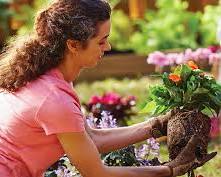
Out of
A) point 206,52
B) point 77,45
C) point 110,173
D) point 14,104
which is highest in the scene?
point 77,45

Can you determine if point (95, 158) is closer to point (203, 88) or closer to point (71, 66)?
point (71, 66)

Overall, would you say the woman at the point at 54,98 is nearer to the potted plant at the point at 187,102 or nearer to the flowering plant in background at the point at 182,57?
the potted plant at the point at 187,102

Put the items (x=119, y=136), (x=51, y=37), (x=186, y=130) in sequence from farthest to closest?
(x=119, y=136), (x=186, y=130), (x=51, y=37)

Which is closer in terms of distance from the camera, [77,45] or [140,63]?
[77,45]

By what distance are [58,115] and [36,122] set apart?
0.13 m

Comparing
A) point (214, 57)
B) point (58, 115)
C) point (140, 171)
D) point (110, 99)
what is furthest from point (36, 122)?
point (214, 57)

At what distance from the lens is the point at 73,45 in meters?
3.40

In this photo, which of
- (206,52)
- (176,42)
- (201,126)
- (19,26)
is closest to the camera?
(201,126)

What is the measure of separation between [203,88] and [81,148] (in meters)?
0.67

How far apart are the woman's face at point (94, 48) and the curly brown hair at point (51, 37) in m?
0.02

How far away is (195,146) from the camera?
11.6 feet

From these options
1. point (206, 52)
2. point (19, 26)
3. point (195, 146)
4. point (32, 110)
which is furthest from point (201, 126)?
point (19, 26)

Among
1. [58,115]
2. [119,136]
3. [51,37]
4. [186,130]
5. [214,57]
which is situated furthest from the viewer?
[214,57]

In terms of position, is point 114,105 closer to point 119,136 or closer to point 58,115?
point 119,136
